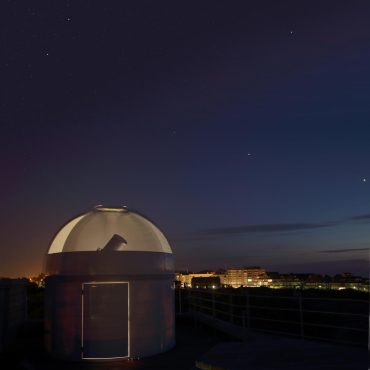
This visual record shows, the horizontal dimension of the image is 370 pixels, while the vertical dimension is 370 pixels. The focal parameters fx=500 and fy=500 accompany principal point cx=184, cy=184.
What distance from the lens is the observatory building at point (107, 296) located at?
947 centimetres

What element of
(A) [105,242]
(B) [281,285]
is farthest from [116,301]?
(B) [281,285]

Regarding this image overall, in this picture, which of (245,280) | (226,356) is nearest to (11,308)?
(226,356)

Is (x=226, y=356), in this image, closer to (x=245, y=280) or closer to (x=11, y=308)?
(x=11, y=308)

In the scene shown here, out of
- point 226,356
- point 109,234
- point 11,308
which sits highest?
point 109,234

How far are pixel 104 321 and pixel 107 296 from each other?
18.2 inches

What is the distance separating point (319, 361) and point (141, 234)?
544 centimetres

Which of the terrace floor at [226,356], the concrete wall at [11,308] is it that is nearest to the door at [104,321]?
the terrace floor at [226,356]

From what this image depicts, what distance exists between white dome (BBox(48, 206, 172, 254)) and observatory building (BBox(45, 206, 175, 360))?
2 cm

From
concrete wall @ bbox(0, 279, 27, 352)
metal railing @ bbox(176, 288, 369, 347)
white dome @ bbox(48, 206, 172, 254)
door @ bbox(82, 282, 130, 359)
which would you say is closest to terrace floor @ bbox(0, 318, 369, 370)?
door @ bbox(82, 282, 130, 359)

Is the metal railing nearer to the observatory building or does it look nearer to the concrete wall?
the observatory building

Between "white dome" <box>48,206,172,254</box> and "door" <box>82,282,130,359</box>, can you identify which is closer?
"door" <box>82,282,130,359</box>

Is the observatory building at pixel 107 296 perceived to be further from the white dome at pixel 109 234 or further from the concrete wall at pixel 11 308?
the concrete wall at pixel 11 308

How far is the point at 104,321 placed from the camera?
9453 millimetres

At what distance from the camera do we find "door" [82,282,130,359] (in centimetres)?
941
